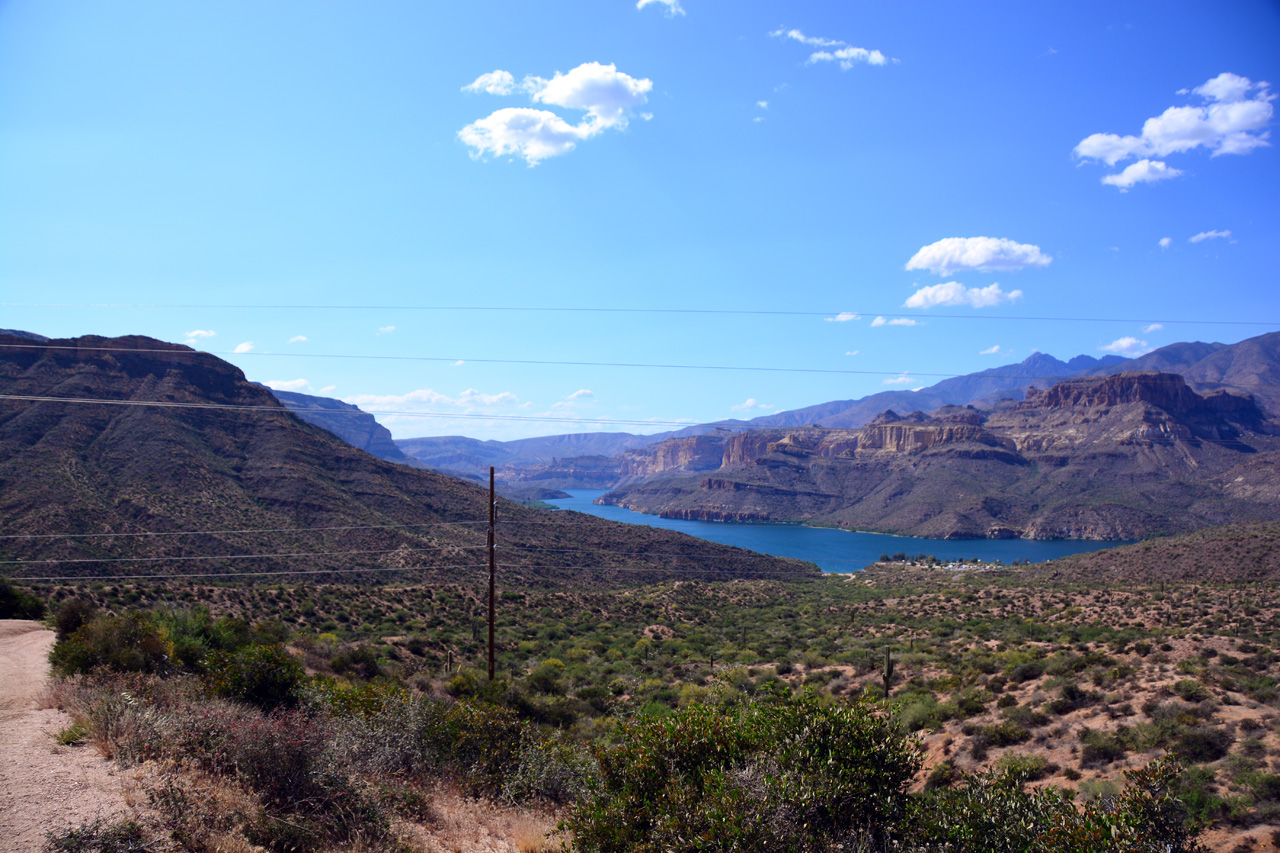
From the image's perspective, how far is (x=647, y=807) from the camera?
698 cm

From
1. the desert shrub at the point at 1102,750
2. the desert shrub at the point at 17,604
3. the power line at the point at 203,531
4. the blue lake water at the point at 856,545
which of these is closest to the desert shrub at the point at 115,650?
the desert shrub at the point at 17,604

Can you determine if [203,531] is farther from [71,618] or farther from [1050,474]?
[1050,474]

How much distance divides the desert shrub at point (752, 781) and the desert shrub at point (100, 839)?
4399mm

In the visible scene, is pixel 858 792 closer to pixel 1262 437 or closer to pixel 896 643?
pixel 896 643

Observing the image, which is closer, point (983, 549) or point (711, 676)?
point (711, 676)

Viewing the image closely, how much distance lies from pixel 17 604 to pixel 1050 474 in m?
168

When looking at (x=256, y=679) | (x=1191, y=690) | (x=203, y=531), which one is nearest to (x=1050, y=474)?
(x=1191, y=690)

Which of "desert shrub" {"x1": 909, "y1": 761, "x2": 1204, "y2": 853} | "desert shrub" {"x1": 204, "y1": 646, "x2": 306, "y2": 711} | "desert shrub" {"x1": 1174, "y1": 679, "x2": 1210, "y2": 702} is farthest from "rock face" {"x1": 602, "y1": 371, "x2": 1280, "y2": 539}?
"desert shrub" {"x1": 204, "y1": 646, "x2": 306, "y2": 711}

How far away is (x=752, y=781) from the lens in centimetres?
673

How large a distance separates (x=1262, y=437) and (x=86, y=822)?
196 m

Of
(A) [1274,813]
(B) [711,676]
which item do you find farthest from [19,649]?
(A) [1274,813]

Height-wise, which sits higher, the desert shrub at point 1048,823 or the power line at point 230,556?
the desert shrub at point 1048,823

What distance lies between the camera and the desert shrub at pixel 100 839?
220 inches

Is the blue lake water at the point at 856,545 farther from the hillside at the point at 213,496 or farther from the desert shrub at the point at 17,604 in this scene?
the desert shrub at the point at 17,604
